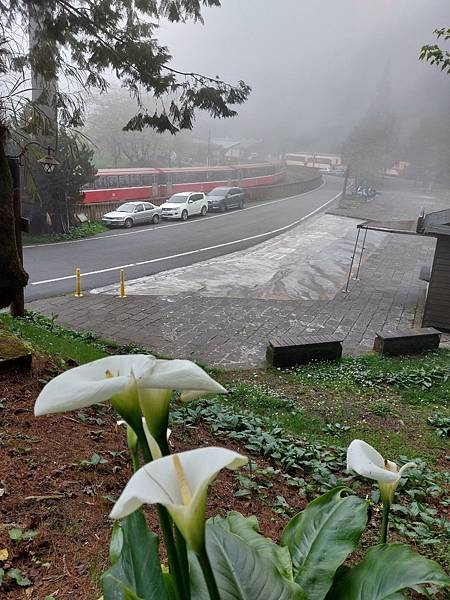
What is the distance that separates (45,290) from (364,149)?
37519 millimetres

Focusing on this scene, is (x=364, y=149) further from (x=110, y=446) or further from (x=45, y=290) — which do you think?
(x=110, y=446)

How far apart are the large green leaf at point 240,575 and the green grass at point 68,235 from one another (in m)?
17.1

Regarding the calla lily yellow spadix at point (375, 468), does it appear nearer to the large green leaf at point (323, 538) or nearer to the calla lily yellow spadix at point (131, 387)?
the large green leaf at point (323, 538)

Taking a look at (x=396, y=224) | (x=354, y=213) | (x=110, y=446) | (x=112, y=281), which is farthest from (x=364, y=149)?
(x=110, y=446)

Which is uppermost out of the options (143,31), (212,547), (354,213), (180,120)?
(143,31)

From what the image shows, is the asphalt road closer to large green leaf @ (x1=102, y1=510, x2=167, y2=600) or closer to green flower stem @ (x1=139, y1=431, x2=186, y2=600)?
large green leaf @ (x1=102, y1=510, x2=167, y2=600)

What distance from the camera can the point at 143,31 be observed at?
25.2ft

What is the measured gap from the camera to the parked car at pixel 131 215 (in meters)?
20.8

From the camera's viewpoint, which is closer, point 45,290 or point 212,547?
point 212,547

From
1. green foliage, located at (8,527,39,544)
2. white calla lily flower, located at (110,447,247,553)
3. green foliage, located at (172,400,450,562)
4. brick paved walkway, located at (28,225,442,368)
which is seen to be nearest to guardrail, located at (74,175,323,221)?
brick paved walkway, located at (28,225,442,368)

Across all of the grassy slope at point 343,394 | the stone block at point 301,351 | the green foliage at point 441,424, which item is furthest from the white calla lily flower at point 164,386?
the stone block at point 301,351

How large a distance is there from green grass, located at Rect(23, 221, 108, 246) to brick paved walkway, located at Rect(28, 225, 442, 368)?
7678 mm

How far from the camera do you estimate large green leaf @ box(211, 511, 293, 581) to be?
4.17ft

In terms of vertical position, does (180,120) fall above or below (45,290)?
above
